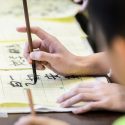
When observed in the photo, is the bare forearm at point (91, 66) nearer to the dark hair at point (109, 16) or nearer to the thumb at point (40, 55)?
the thumb at point (40, 55)

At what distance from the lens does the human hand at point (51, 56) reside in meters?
1.11

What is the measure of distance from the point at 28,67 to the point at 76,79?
0.49 ft

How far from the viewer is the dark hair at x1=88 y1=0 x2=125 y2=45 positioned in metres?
0.58

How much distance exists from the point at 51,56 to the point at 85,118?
22cm

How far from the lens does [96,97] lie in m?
1.00

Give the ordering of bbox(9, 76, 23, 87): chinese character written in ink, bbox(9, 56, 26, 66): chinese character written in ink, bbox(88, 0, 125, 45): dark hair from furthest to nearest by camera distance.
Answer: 1. bbox(9, 56, 26, 66): chinese character written in ink
2. bbox(9, 76, 23, 87): chinese character written in ink
3. bbox(88, 0, 125, 45): dark hair

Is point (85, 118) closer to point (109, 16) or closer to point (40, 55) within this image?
point (40, 55)

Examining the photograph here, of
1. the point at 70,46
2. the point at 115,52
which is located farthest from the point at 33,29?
the point at 115,52

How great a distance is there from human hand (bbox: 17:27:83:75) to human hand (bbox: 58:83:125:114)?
107mm

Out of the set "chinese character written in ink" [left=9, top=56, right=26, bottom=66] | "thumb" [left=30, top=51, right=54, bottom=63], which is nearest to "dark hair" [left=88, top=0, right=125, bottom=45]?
"thumb" [left=30, top=51, right=54, bottom=63]

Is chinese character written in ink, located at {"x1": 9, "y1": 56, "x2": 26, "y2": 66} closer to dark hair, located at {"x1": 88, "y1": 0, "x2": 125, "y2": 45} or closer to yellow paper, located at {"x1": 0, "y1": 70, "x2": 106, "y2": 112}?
yellow paper, located at {"x1": 0, "y1": 70, "x2": 106, "y2": 112}

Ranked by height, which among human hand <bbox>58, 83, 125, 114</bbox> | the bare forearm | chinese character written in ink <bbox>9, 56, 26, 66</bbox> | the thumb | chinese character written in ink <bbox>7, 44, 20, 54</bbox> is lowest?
chinese character written in ink <bbox>7, 44, 20, 54</bbox>

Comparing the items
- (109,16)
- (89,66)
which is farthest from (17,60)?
(109,16)

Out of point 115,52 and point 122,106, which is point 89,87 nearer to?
point 122,106
